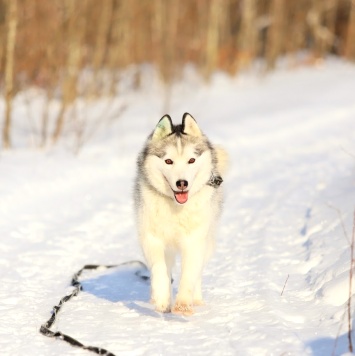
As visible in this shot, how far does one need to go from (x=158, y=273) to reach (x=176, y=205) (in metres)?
0.50

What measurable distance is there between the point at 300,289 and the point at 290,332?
1166 millimetres

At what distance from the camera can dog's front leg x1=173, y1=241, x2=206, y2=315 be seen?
16.0ft

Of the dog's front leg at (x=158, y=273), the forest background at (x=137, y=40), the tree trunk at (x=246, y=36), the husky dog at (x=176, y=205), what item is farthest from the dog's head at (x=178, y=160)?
the tree trunk at (x=246, y=36)

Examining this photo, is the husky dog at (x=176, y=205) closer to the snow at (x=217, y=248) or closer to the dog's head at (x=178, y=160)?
the dog's head at (x=178, y=160)

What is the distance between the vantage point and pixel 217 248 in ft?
23.0

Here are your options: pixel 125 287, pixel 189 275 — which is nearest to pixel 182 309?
pixel 189 275

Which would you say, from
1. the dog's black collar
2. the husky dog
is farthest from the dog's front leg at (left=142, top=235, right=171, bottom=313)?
the dog's black collar

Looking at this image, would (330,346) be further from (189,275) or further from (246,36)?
(246,36)

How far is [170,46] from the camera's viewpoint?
922 inches

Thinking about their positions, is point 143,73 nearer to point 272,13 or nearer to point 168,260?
point 272,13

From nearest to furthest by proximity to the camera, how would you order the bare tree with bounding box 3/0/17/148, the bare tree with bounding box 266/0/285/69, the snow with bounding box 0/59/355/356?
the snow with bounding box 0/59/355/356, the bare tree with bounding box 3/0/17/148, the bare tree with bounding box 266/0/285/69

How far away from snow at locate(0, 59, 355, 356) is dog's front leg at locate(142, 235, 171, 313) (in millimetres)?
98

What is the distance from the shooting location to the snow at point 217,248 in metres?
4.35

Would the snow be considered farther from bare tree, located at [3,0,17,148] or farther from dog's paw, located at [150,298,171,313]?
bare tree, located at [3,0,17,148]
